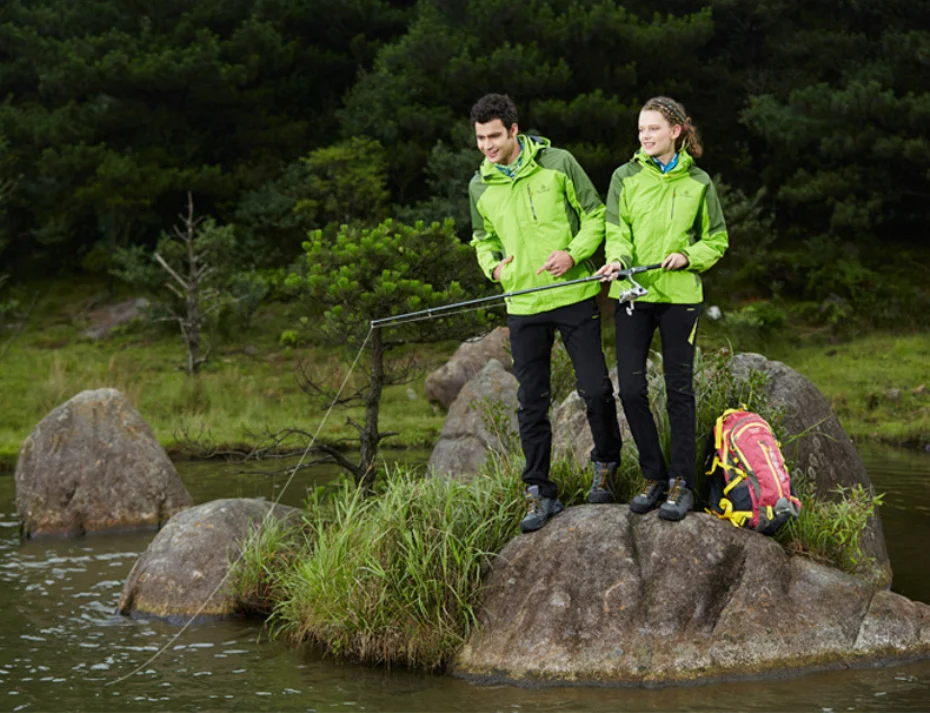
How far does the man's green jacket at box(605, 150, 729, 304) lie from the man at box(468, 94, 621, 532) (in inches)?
7.6

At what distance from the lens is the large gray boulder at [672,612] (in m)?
6.85

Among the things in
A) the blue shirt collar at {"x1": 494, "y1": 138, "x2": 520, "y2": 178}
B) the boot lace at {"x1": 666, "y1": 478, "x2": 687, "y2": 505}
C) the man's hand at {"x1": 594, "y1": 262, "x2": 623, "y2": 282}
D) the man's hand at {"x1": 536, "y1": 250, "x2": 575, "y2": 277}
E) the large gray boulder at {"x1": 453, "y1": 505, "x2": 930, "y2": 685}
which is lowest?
the large gray boulder at {"x1": 453, "y1": 505, "x2": 930, "y2": 685}

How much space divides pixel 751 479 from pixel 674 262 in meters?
1.36

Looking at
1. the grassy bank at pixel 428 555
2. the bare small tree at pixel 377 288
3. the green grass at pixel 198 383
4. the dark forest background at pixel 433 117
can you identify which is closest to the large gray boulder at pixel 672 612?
the grassy bank at pixel 428 555

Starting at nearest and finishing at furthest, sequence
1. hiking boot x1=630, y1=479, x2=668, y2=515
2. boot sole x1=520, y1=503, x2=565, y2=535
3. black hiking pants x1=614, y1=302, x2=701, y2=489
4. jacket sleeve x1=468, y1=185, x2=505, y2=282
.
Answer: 1. black hiking pants x1=614, y1=302, x2=701, y2=489
2. hiking boot x1=630, y1=479, x2=668, y2=515
3. boot sole x1=520, y1=503, x2=565, y2=535
4. jacket sleeve x1=468, y1=185, x2=505, y2=282

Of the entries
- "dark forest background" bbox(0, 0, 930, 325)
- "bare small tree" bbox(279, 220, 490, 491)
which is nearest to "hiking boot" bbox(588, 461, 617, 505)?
"bare small tree" bbox(279, 220, 490, 491)

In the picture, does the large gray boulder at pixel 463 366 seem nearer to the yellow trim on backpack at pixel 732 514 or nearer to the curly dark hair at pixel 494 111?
the yellow trim on backpack at pixel 732 514

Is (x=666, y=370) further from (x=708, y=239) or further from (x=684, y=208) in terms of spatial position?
(x=684, y=208)

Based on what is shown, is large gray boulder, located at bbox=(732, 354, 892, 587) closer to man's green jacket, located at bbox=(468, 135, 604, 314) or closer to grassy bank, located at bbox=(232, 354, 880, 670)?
grassy bank, located at bbox=(232, 354, 880, 670)

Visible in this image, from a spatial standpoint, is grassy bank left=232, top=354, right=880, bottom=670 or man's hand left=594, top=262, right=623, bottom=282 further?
Answer: grassy bank left=232, top=354, right=880, bottom=670

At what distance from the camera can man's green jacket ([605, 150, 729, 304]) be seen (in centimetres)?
706

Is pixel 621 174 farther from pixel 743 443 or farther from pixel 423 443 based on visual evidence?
pixel 423 443

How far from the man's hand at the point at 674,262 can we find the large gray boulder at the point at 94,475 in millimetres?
7059

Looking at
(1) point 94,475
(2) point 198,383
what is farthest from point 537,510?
(2) point 198,383
